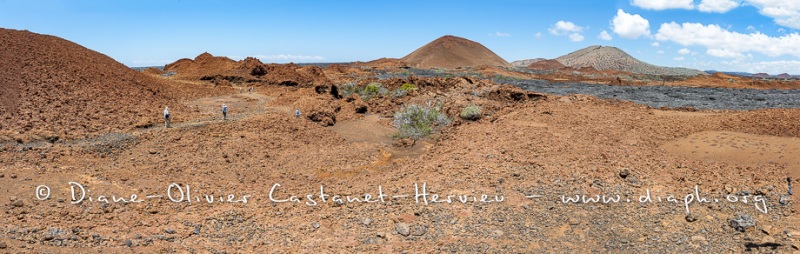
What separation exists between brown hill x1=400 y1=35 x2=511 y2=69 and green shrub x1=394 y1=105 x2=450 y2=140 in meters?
58.5

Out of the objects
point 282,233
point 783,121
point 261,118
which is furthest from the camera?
point 261,118

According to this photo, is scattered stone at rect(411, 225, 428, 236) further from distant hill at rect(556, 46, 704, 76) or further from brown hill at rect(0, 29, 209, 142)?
distant hill at rect(556, 46, 704, 76)

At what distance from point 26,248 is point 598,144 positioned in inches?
360

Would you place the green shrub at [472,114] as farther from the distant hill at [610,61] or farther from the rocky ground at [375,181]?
the distant hill at [610,61]

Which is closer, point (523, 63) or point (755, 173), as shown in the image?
point (755, 173)

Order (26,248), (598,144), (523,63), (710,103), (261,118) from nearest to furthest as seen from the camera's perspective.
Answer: (26,248) → (598,144) → (261,118) → (710,103) → (523,63)

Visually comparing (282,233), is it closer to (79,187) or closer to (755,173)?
(79,187)

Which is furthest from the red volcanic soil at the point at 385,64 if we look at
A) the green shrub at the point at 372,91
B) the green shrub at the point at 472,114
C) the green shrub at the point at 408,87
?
the green shrub at the point at 472,114

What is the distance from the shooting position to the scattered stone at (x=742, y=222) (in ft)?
18.7

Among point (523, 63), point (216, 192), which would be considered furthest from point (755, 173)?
point (523, 63)

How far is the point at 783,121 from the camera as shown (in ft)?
35.7

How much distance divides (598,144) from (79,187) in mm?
8948

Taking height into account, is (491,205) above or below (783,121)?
below

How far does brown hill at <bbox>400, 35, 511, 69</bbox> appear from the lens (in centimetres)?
7625
